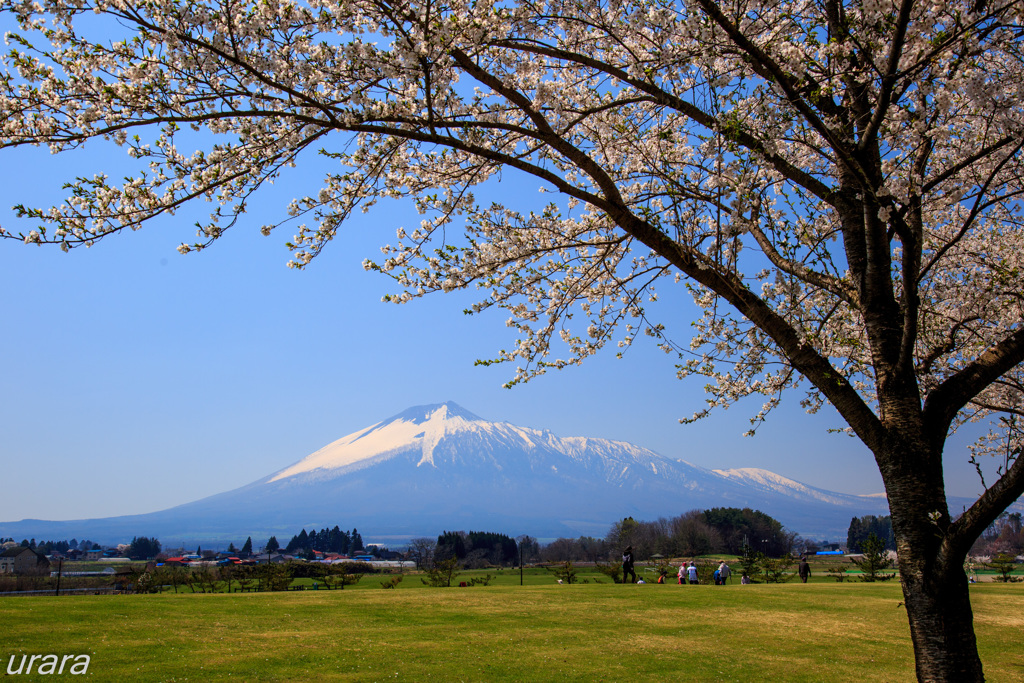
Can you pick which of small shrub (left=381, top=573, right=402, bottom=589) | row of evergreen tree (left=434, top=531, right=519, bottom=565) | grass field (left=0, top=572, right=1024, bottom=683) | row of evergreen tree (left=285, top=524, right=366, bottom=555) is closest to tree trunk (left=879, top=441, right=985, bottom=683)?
grass field (left=0, top=572, right=1024, bottom=683)

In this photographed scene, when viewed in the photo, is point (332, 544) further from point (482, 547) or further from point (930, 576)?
point (930, 576)

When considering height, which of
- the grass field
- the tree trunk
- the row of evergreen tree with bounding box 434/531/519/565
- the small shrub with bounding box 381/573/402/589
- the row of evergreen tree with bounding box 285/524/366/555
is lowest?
the row of evergreen tree with bounding box 285/524/366/555

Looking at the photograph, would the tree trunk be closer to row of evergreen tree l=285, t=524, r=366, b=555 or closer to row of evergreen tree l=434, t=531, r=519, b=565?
row of evergreen tree l=434, t=531, r=519, b=565

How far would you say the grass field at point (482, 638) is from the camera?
6898 mm

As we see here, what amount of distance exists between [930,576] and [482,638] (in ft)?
21.2

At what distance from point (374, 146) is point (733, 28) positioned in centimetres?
305

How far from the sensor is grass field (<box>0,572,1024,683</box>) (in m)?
6.90

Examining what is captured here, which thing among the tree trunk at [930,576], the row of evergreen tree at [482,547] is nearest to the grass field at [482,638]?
the tree trunk at [930,576]

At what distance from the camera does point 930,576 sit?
4.05 metres

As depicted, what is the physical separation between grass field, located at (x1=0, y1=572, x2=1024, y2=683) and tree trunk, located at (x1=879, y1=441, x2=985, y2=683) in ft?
11.1

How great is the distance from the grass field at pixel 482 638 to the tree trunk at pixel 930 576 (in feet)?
11.1

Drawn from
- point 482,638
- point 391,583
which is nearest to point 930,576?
point 482,638

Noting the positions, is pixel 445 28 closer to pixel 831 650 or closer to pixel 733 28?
pixel 733 28

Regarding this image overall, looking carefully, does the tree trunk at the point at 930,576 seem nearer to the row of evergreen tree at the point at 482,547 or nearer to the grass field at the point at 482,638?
the grass field at the point at 482,638
